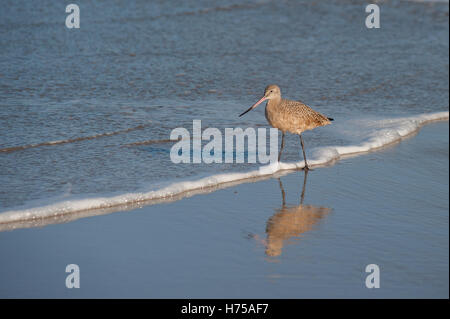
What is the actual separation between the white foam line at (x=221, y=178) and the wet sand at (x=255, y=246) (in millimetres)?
173

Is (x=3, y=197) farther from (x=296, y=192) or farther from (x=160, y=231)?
(x=296, y=192)

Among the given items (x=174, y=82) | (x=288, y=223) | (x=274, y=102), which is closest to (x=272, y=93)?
(x=274, y=102)

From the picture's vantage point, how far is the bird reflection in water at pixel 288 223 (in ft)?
17.1

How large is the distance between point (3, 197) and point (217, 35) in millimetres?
7710

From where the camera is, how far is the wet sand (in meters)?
4.49

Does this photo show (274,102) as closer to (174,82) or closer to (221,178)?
(221,178)

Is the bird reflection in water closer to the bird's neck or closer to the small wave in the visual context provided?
the bird's neck

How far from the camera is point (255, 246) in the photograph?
5.16 meters

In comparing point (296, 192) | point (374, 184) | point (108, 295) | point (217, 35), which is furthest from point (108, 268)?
point (217, 35)

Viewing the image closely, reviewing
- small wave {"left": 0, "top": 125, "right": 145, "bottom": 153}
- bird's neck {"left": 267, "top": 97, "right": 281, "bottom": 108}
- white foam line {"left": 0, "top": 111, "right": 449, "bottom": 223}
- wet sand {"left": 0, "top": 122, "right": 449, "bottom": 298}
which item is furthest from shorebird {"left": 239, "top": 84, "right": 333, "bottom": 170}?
small wave {"left": 0, "top": 125, "right": 145, "bottom": 153}

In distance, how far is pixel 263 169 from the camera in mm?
7039

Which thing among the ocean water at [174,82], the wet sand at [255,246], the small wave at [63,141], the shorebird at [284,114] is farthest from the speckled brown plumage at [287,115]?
the small wave at [63,141]

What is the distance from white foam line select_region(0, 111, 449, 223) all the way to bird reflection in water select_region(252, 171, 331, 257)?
707mm

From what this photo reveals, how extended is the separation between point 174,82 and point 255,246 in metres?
5.36
